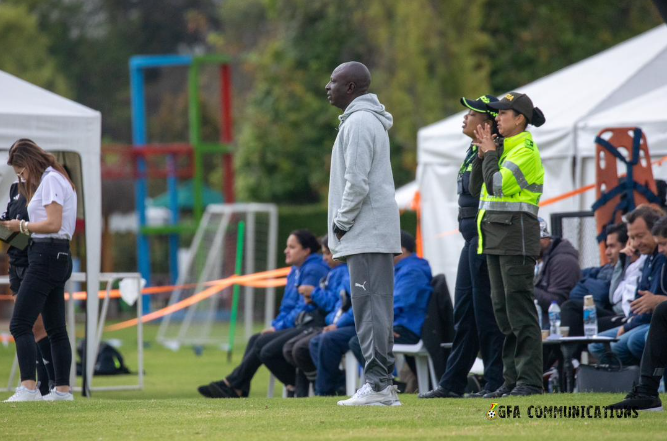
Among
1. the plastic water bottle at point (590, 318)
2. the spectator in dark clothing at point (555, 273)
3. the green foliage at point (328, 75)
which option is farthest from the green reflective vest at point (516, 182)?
the green foliage at point (328, 75)

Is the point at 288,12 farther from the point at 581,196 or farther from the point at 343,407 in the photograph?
the point at 343,407

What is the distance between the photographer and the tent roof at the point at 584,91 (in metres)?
12.5

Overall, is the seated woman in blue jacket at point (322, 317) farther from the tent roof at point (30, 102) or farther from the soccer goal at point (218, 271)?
the soccer goal at point (218, 271)

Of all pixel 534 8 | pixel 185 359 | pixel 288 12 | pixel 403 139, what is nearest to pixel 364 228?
pixel 185 359

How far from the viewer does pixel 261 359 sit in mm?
10516

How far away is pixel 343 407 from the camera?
732 cm

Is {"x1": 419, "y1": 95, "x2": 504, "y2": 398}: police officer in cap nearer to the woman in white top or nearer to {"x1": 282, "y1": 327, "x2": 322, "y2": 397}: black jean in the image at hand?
{"x1": 282, "y1": 327, "x2": 322, "y2": 397}: black jean

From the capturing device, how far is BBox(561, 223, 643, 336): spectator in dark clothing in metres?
9.30

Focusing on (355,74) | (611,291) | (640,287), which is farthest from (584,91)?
(355,74)

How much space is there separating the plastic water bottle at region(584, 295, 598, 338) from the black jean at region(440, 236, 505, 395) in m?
1.10

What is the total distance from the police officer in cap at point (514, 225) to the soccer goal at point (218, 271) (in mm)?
11158

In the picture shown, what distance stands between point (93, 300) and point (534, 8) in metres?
20.7

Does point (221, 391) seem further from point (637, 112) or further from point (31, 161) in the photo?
point (637, 112)

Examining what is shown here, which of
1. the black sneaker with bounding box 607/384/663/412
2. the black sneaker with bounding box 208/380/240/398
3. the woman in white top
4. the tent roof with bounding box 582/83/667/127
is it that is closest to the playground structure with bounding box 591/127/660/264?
the tent roof with bounding box 582/83/667/127
